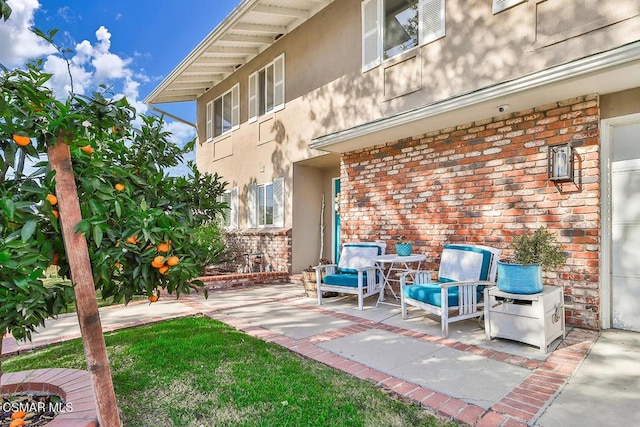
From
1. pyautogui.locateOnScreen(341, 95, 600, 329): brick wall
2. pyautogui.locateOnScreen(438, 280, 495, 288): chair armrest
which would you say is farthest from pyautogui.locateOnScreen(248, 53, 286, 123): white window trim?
pyautogui.locateOnScreen(438, 280, 495, 288): chair armrest

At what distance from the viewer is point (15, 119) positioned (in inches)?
65.4

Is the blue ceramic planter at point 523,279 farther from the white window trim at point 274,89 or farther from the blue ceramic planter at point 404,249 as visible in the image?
the white window trim at point 274,89

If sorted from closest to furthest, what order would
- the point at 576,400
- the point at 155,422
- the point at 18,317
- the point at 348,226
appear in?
the point at 18,317 → the point at 155,422 → the point at 576,400 → the point at 348,226

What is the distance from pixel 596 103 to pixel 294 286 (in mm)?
6162

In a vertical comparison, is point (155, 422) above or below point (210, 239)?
below

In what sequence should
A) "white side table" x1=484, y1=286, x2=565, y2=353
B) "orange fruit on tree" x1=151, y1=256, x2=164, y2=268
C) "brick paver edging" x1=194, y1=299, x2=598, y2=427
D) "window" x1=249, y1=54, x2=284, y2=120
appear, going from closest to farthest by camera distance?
"orange fruit on tree" x1=151, y1=256, x2=164, y2=268
"brick paver edging" x1=194, y1=299, x2=598, y2=427
"white side table" x1=484, y1=286, x2=565, y2=353
"window" x1=249, y1=54, x2=284, y2=120

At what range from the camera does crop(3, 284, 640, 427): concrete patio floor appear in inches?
101

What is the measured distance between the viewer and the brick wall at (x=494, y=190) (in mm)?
4285

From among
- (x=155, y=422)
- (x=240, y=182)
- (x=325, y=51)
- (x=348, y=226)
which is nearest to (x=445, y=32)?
(x=325, y=51)

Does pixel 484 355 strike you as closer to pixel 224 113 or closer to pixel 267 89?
pixel 267 89

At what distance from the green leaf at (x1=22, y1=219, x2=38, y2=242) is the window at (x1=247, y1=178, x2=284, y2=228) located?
7.45 meters

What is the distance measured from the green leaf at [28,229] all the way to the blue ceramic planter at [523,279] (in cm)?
405

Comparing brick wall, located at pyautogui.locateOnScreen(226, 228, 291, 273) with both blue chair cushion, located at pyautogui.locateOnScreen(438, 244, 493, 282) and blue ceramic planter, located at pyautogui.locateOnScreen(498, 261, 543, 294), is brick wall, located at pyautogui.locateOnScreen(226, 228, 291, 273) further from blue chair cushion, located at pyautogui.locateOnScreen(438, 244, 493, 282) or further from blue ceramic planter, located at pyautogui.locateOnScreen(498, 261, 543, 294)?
blue ceramic planter, located at pyautogui.locateOnScreen(498, 261, 543, 294)

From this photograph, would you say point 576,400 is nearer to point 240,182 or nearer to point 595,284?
point 595,284
